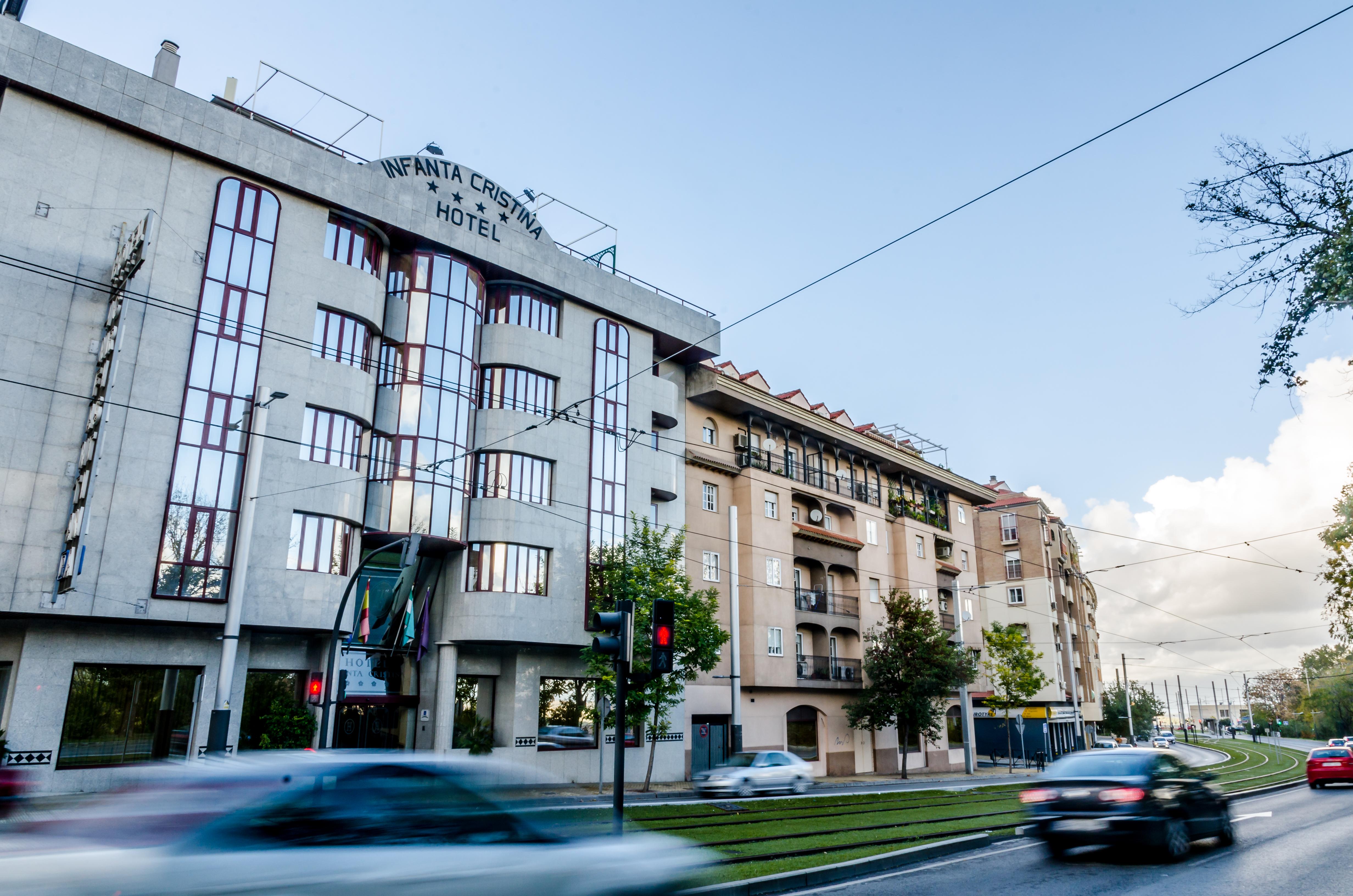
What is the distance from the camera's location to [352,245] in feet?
94.0

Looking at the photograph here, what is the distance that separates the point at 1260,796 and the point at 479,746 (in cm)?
2219

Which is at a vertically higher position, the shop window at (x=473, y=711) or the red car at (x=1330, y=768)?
the shop window at (x=473, y=711)

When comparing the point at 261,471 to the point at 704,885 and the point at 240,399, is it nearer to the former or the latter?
the point at 240,399

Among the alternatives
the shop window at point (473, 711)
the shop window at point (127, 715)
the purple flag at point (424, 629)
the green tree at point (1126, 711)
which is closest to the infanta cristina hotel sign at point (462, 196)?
the purple flag at point (424, 629)

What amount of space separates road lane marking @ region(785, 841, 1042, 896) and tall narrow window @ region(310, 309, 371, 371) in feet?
73.1

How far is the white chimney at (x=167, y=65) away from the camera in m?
27.5

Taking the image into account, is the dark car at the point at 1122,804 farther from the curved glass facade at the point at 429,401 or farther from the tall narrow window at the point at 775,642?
the tall narrow window at the point at 775,642

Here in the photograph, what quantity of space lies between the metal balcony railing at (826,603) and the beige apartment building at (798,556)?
0.07 meters

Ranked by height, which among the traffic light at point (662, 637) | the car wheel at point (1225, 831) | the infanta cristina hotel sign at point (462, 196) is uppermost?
the infanta cristina hotel sign at point (462, 196)

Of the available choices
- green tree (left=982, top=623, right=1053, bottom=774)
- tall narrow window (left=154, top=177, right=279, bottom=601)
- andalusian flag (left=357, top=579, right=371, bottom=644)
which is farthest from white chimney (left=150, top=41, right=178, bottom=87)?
green tree (left=982, top=623, right=1053, bottom=774)

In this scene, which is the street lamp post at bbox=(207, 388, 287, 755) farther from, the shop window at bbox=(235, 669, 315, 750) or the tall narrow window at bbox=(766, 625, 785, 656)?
the tall narrow window at bbox=(766, 625, 785, 656)

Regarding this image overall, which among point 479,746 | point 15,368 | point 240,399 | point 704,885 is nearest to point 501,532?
point 479,746

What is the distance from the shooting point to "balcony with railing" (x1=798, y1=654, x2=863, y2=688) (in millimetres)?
40094

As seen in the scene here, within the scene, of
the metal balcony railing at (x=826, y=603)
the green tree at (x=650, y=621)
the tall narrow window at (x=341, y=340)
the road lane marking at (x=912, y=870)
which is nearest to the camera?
the road lane marking at (x=912, y=870)
